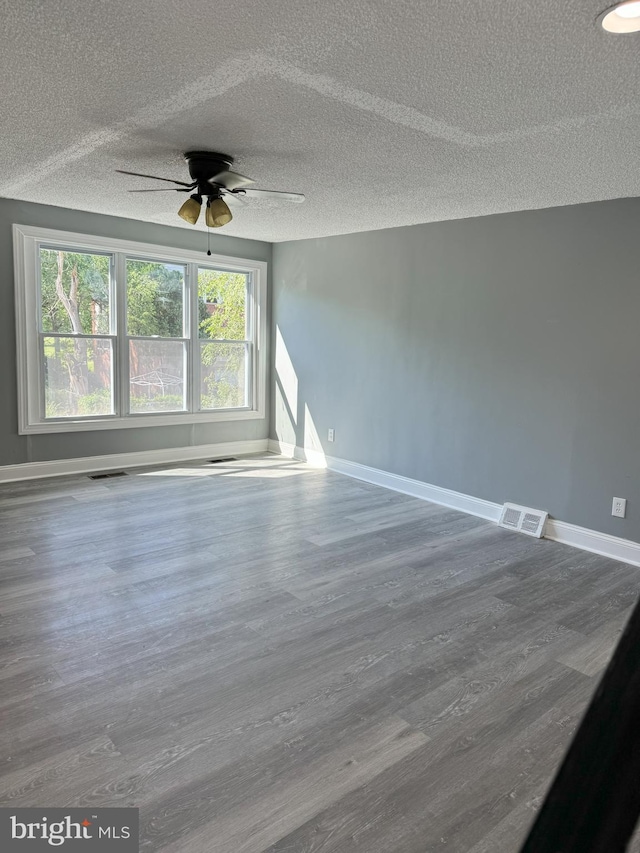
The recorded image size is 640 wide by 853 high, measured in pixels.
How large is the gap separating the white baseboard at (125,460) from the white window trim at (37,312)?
295 mm

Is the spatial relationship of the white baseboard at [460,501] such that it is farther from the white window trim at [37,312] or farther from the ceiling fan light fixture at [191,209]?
the ceiling fan light fixture at [191,209]

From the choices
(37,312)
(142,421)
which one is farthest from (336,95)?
(142,421)

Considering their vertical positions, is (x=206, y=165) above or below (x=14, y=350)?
above

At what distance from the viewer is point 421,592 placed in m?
3.22

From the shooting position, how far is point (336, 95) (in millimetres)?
2389

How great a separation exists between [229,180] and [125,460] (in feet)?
11.2

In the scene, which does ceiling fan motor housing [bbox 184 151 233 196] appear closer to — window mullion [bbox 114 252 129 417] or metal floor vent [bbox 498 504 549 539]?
window mullion [bbox 114 252 129 417]

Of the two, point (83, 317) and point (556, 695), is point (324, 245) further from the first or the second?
point (556, 695)

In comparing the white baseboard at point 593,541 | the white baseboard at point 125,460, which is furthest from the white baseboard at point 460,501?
the white baseboard at point 125,460

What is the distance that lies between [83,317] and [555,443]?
423cm

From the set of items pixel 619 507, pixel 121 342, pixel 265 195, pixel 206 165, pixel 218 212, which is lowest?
pixel 619 507

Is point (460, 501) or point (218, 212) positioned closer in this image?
point (218, 212)

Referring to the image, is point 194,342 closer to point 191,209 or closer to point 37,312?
point 37,312

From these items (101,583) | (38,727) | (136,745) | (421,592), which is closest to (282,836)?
(136,745)
